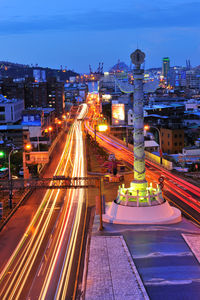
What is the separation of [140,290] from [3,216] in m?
16.1

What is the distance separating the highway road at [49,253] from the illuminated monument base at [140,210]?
7.56 ft

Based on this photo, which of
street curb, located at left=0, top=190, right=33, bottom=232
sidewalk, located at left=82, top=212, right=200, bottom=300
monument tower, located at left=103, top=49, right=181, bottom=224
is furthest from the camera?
street curb, located at left=0, top=190, right=33, bottom=232

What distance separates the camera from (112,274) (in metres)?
19.7

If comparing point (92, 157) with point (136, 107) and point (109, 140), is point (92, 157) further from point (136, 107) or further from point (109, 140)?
point (136, 107)

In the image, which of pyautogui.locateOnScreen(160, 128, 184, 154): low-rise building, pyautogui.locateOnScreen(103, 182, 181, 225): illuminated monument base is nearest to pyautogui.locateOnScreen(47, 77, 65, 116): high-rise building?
pyautogui.locateOnScreen(160, 128, 184, 154): low-rise building

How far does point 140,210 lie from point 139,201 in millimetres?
878

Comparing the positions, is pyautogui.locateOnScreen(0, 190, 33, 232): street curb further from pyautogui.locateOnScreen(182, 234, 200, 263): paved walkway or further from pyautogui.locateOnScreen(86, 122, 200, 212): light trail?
pyautogui.locateOnScreen(86, 122, 200, 212): light trail

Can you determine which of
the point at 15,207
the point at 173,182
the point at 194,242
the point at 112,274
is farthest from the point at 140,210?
the point at 173,182

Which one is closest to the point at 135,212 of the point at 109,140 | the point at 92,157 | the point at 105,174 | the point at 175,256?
the point at 175,256

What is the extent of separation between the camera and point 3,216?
104 ft

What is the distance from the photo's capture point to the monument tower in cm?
2830

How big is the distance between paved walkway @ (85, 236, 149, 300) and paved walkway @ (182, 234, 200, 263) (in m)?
3.30

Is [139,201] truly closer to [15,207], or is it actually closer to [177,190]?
[177,190]

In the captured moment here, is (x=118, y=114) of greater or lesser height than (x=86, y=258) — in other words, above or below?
above
